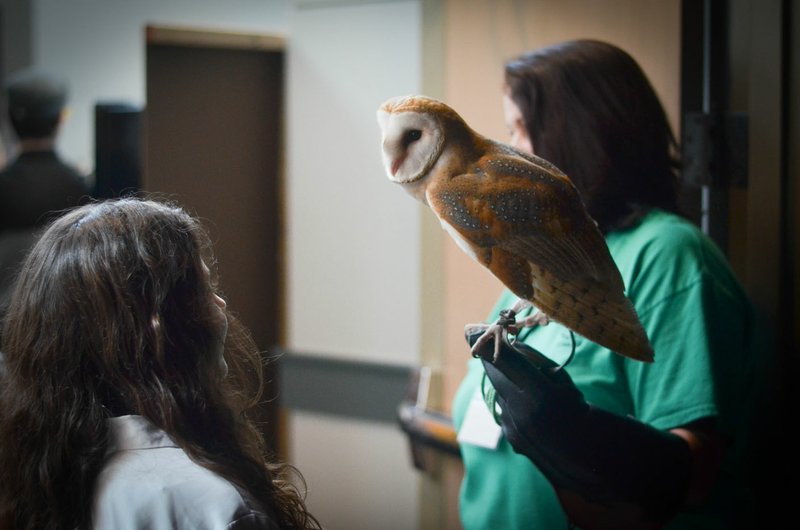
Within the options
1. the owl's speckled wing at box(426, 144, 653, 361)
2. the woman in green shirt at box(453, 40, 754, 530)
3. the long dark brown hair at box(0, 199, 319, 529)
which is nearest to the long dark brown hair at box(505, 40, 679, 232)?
the woman in green shirt at box(453, 40, 754, 530)

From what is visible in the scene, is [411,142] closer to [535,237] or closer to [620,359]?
[535,237]

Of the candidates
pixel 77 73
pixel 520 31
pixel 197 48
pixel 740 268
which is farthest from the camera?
pixel 77 73

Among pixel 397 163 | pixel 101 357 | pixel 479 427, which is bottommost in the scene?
pixel 479 427

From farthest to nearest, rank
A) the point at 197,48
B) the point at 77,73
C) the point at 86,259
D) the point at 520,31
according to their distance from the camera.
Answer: the point at 77,73 → the point at 520,31 → the point at 197,48 → the point at 86,259

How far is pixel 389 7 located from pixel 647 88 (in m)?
0.23

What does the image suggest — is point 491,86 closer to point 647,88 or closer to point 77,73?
point 647,88

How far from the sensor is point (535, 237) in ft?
1.77

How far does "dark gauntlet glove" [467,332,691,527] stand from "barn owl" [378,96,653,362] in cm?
4

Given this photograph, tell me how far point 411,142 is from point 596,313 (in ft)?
0.52

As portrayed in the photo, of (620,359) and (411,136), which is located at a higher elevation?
(411,136)

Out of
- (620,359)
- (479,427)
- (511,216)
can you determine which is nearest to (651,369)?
(620,359)

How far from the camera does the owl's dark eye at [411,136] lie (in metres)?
0.51

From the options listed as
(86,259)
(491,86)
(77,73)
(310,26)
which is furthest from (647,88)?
(77,73)

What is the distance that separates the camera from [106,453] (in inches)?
21.2
